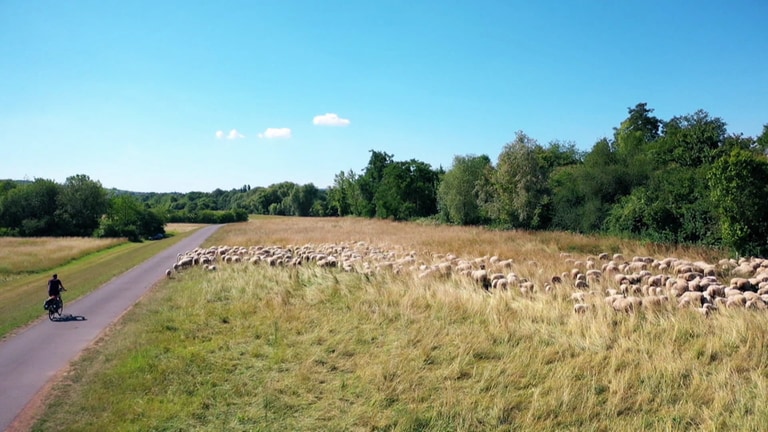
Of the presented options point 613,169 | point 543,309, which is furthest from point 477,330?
point 613,169

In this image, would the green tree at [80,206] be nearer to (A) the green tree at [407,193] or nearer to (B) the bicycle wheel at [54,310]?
(A) the green tree at [407,193]

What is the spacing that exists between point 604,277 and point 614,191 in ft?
65.3

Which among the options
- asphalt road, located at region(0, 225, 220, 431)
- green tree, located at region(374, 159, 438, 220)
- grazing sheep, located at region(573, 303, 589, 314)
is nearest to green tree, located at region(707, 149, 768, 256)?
grazing sheep, located at region(573, 303, 589, 314)

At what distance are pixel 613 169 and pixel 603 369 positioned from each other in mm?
28233

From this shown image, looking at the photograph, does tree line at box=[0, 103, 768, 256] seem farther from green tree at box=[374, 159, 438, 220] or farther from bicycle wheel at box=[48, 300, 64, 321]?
bicycle wheel at box=[48, 300, 64, 321]

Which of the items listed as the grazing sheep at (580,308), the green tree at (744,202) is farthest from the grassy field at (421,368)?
the green tree at (744,202)

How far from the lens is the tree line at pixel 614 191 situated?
20.3 m

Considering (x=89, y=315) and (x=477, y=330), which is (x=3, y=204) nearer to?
(x=89, y=315)

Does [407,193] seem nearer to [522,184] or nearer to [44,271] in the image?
[522,184]

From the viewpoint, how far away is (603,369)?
7.38 m

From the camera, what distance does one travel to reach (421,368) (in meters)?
7.93

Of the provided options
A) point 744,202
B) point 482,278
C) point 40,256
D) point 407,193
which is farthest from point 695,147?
point 40,256

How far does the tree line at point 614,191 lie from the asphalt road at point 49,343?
25839 mm

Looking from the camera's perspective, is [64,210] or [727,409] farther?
[64,210]
